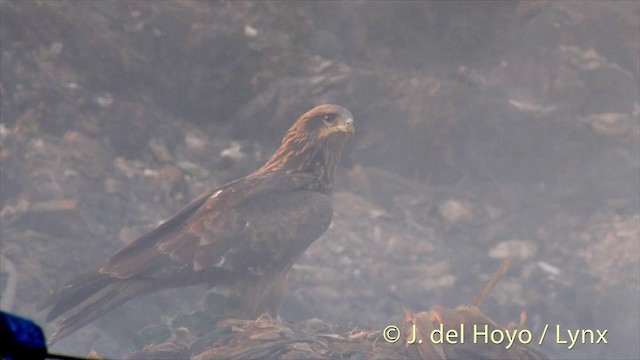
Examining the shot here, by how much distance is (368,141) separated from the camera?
765 centimetres

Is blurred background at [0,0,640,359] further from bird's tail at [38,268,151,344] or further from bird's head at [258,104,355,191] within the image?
bird's tail at [38,268,151,344]

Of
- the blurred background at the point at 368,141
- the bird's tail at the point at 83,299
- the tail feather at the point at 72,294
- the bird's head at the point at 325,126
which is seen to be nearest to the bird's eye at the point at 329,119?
the bird's head at the point at 325,126

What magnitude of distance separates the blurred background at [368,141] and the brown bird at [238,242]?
56 centimetres

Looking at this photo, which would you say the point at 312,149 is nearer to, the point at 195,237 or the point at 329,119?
the point at 329,119

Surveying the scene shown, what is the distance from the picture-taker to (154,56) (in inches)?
264

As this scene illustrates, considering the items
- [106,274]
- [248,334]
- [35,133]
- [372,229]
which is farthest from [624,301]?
[35,133]

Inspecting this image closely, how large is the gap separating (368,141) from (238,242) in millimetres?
2364

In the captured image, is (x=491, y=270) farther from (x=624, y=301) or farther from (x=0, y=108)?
(x=0, y=108)

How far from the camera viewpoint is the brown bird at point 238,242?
579 cm

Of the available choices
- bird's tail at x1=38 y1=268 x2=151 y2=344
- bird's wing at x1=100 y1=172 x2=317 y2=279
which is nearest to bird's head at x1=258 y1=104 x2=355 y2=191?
bird's wing at x1=100 y1=172 x2=317 y2=279

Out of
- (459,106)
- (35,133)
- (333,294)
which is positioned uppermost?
(459,106)

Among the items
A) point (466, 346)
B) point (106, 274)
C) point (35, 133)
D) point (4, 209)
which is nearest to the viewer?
point (466, 346)

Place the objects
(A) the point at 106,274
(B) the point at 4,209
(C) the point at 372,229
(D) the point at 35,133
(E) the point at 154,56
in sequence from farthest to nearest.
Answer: (C) the point at 372,229 → (B) the point at 4,209 → (D) the point at 35,133 → (E) the point at 154,56 → (A) the point at 106,274

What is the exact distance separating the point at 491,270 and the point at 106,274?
571 cm
